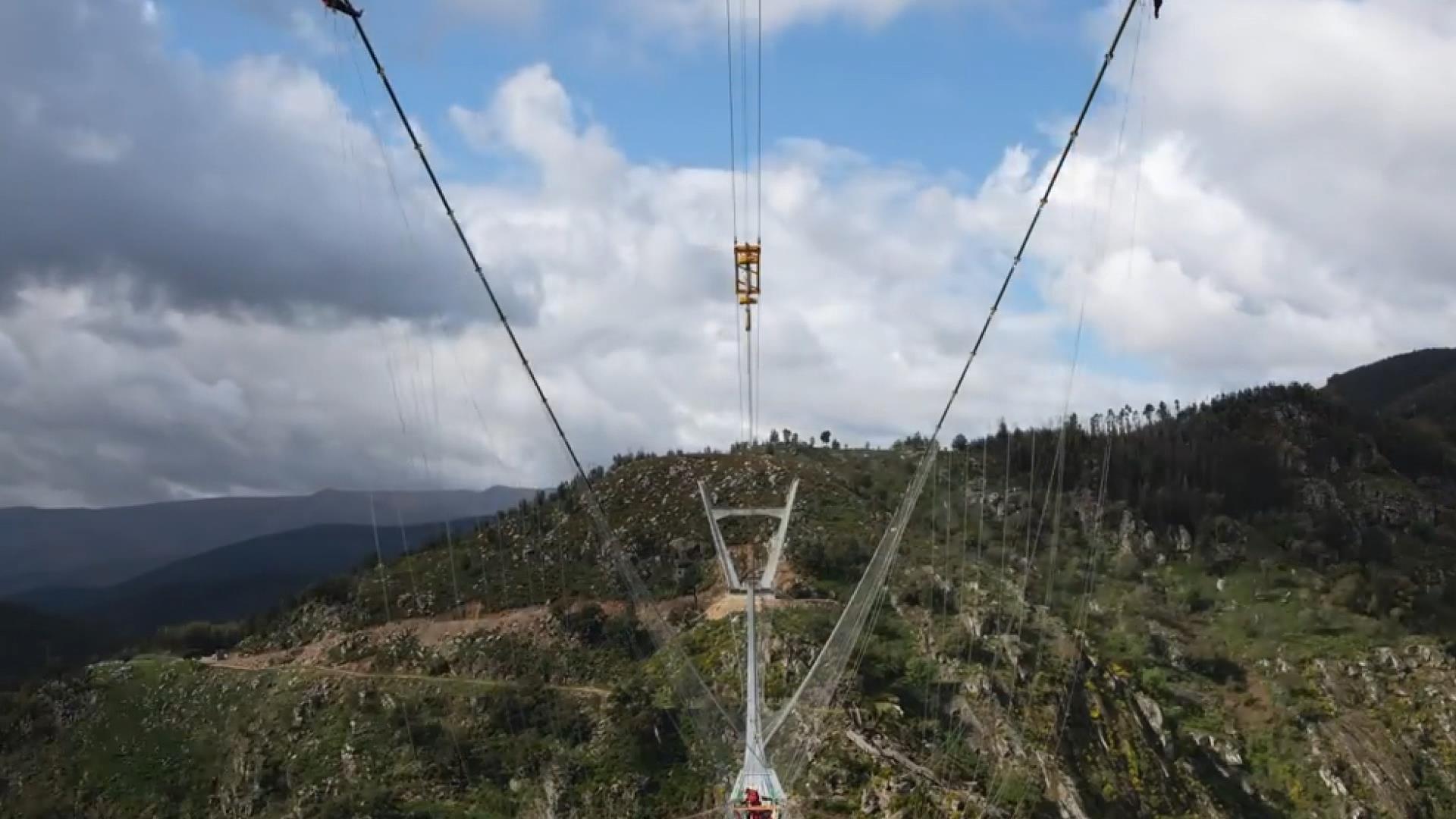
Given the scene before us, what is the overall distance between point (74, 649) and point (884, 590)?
60.4 meters

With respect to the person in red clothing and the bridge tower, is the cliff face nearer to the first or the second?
the bridge tower

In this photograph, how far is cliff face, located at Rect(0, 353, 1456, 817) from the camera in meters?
44.3

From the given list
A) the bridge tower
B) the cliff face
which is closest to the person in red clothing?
the bridge tower

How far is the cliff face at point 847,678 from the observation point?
44312 mm

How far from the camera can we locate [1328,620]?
215ft

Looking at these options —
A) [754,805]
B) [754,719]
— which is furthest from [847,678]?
[754,805]

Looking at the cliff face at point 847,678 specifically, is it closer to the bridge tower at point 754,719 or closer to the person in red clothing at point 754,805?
the bridge tower at point 754,719

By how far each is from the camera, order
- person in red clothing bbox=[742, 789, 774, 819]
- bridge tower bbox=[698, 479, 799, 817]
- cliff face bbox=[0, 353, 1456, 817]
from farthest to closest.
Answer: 1. cliff face bbox=[0, 353, 1456, 817]
2. bridge tower bbox=[698, 479, 799, 817]
3. person in red clothing bbox=[742, 789, 774, 819]

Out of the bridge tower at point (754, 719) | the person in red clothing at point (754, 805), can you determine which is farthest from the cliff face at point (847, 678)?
the person in red clothing at point (754, 805)

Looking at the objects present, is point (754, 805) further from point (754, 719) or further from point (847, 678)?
point (847, 678)

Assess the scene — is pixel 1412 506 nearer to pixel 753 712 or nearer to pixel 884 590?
pixel 884 590

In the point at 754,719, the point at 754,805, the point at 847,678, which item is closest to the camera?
the point at 754,805

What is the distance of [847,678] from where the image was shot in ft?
146

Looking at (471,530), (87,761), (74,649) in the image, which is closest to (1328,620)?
(471,530)
